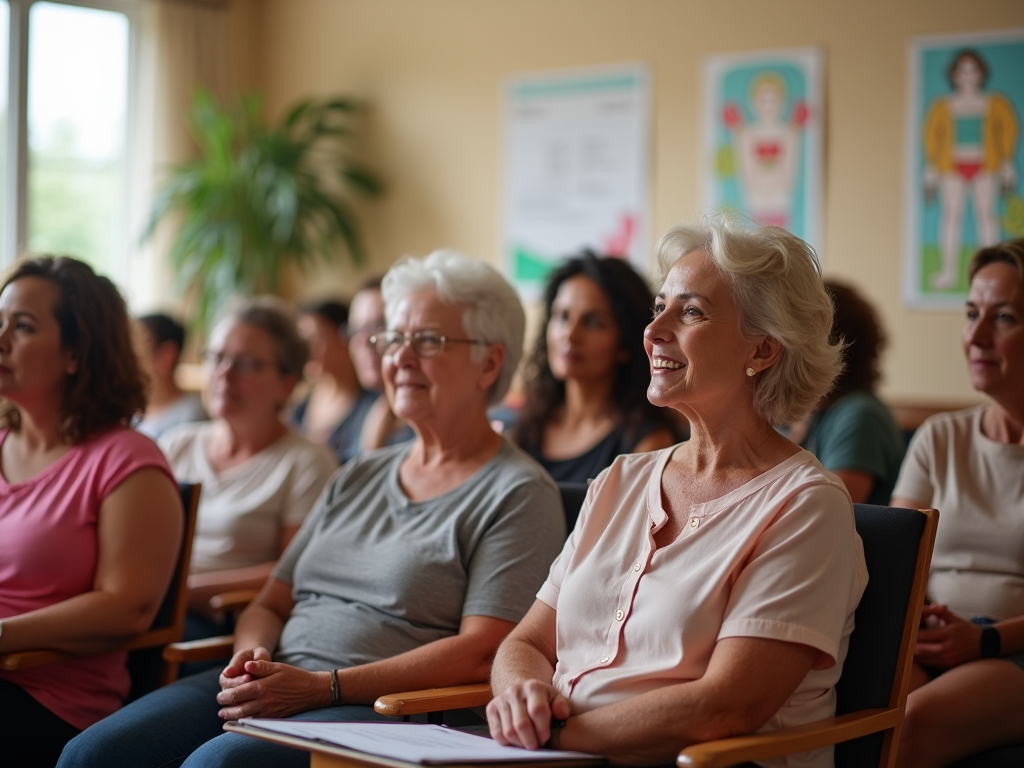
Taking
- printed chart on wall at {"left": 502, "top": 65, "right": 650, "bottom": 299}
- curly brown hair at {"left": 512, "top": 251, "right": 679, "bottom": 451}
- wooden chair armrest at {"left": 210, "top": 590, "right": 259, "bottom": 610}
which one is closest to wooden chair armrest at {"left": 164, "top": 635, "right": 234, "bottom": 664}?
wooden chair armrest at {"left": 210, "top": 590, "right": 259, "bottom": 610}

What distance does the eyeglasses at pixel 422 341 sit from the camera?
239 cm

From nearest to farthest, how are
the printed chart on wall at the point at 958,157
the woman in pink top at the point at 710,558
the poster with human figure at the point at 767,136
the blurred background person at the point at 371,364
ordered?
the woman in pink top at the point at 710,558 < the blurred background person at the point at 371,364 < the printed chart on wall at the point at 958,157 < the poster with human figure at the point at 767,136

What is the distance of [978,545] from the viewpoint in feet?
7.58

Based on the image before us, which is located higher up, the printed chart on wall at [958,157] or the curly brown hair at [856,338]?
the printed chart on wall at [958,157]

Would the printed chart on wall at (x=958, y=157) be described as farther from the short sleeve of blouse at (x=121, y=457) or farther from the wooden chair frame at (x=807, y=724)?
the short sleeve of blouse at (x=121, y=457)

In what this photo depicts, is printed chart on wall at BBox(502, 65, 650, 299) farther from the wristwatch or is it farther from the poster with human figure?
the wristwatch

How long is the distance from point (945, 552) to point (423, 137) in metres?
4.14

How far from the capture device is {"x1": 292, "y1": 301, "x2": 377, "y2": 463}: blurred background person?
4.33 m

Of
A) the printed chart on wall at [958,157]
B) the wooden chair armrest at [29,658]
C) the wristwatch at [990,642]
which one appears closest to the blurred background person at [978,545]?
the wristwatch at [990,642]

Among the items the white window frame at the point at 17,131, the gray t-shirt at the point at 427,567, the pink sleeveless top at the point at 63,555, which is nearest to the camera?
the gray t-shirt at the point at 427,567

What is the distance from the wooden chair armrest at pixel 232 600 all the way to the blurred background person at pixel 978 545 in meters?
1.44

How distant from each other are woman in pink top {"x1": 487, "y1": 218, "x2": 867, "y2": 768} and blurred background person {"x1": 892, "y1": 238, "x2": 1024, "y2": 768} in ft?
1.45

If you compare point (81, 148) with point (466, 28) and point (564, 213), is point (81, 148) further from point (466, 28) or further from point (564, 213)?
point (564, 213)

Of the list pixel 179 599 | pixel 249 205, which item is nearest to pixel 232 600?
pixel 179 599
